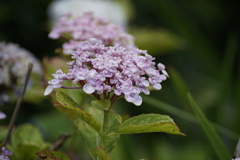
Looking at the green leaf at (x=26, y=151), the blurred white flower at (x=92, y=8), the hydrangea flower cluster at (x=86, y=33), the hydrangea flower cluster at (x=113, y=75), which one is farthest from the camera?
the blurred white flower at (x=92, y=8)

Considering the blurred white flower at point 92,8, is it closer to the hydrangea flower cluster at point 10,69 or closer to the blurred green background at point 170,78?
the blurred green background at point 170,78

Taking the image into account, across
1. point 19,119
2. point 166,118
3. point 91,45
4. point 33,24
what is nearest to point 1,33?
point 33,24

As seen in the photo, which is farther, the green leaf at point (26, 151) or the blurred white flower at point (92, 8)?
the blurred white flower at point (92, 8)

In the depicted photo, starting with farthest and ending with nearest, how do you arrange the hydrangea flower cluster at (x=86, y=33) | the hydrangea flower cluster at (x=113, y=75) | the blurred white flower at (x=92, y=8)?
the blurred white flower at (x=92, y=8), the hydrangea flower cluster at (x=86, y=33), the hydrangea flower cluster at (x=113, y=75)

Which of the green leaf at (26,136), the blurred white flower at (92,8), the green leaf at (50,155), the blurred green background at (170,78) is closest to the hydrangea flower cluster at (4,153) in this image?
the green leaf at (50,155)

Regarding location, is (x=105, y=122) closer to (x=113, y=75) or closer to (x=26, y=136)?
(x=113, y=75)

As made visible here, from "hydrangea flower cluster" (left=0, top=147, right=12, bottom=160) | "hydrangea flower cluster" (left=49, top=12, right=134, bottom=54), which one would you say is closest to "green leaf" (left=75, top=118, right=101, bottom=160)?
"hydrangea flower cluster" (left=0, top=147, right=12, bottom=160)

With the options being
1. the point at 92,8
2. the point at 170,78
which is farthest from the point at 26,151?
the point at 92,8
